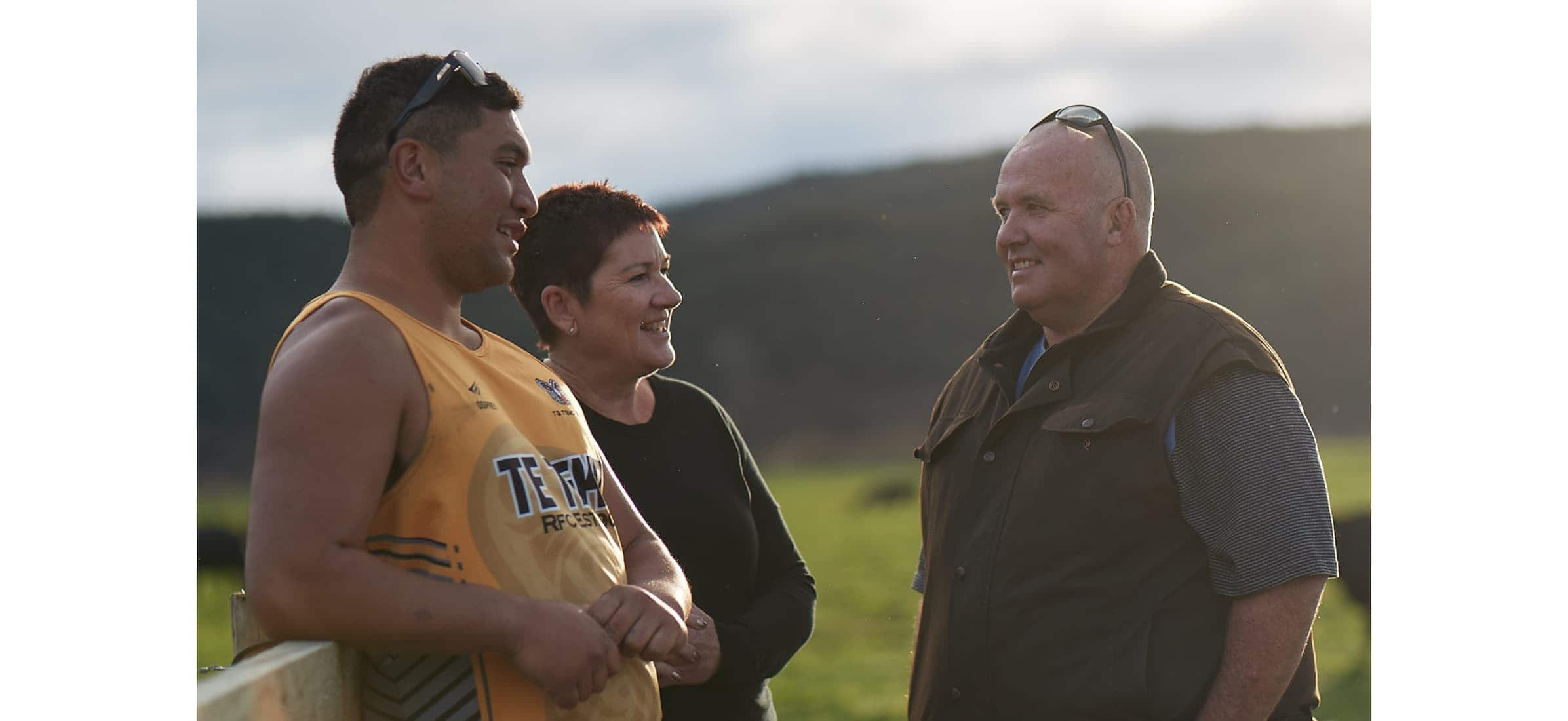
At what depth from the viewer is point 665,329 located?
100 inches

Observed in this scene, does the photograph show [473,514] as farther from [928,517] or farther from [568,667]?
[928,517]

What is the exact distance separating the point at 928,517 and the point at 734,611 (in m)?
0.47

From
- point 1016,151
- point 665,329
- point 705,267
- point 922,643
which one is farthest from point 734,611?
point 705,267

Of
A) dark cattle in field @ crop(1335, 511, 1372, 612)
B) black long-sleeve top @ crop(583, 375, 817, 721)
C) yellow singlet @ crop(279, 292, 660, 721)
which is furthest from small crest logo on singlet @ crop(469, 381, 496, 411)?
dark cattle in field @ crop(1335, 511, 1372, 612)

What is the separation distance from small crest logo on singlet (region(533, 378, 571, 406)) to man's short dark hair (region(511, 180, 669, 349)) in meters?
0.59

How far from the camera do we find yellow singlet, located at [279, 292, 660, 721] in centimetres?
154

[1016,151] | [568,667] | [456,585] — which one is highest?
[1016,151]

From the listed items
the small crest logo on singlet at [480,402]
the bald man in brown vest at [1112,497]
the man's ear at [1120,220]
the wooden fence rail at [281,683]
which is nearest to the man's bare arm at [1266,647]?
the bald man in brown vest at [1112,497]

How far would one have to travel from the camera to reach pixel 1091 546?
2.14m

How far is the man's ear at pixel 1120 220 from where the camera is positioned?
7.75 ft

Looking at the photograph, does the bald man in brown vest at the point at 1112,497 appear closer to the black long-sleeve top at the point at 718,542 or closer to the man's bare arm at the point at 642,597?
the black long-sleeve top at the point at 718,542

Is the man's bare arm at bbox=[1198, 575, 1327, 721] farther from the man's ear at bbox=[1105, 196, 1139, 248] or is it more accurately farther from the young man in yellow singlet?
the young man in yellow singlet

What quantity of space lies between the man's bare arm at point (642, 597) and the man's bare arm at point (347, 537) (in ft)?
0.34
